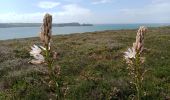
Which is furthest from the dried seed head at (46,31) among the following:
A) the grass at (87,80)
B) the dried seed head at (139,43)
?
the grass at (87,80)

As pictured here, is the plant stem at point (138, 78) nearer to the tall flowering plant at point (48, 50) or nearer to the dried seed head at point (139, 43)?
the dried seed head at point (139, 43)

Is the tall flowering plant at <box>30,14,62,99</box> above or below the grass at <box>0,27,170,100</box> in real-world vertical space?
above

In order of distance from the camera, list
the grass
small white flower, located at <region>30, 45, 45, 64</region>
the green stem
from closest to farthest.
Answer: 1. small white flower, located at <region>30, 45, 45, 64</region>
2. the green stem
3. the grass

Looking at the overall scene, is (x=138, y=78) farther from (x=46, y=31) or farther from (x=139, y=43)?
(x=46, y=31)

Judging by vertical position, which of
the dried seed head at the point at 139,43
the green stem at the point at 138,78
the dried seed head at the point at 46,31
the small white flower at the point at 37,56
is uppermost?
the dried seed head at the point at 46,31

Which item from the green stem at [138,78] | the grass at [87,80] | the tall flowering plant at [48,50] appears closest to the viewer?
the tall flowering plant at [48,50]

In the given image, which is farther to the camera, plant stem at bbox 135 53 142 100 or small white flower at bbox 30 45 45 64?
plant stem at bbox 135 53 142 100

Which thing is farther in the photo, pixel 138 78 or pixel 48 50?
pixel 138 78

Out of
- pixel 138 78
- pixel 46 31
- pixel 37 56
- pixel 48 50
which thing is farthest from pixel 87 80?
pixel 46 31

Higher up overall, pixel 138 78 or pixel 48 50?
pixel 48 50

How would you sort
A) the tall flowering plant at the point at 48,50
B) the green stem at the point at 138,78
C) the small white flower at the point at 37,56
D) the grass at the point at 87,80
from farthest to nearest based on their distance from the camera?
the grass at the point at 87,80, the green stem at the point at 138,78, the small white flower at the point at 37,56, the tall flowering plant at the point at 48,50

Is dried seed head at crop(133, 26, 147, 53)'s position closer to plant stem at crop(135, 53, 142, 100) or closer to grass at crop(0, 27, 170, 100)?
plant stem at crop(135, 53, 142, 100)

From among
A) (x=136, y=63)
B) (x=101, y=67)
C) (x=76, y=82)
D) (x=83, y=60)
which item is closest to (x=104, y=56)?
(x=83, y=60)

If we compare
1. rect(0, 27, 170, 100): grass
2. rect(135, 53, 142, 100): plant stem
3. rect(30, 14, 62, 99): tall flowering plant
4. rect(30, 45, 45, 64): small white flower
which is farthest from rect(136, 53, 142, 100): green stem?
rect(0, 27, 170, 100): grass
